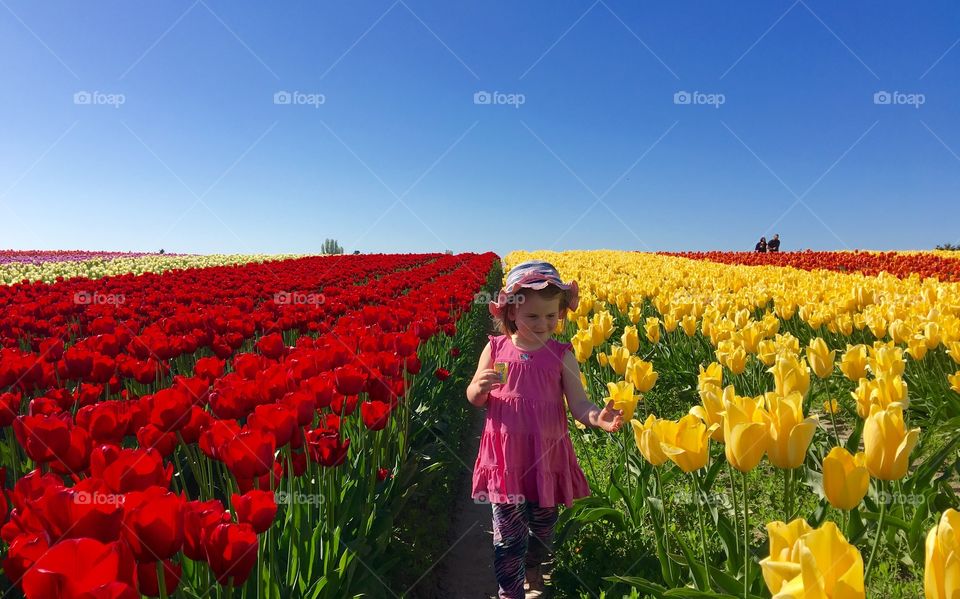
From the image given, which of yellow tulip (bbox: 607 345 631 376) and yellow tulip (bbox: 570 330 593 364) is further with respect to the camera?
yellow tulip (bbox: 570 330 593 364)

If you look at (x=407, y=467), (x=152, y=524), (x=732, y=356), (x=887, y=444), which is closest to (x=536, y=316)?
(x=407, y=467)

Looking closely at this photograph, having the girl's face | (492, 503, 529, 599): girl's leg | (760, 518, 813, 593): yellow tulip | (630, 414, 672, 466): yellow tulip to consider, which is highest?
the girl's face

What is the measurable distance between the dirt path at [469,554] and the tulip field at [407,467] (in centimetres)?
12

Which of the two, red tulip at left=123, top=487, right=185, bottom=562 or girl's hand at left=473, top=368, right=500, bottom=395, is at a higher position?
girl's hand at left=473, top=368, right=500, bottom=395

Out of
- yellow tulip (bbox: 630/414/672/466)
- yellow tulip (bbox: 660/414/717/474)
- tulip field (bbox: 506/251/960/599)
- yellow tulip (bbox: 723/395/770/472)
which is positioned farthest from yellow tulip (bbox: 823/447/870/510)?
yellow tulip (bbox: 630/414/672/466)

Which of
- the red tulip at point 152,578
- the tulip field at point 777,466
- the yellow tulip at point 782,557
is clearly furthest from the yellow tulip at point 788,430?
the red tulip at point 152,578

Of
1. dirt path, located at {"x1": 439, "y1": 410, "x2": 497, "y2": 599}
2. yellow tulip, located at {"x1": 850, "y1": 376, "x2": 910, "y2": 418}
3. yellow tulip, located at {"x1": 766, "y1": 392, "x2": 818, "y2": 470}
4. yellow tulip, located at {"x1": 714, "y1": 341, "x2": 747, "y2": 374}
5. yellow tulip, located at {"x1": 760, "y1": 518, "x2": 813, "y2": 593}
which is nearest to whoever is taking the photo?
yellow tulip, located at {"x1": 760, "y1": 518, "x2": 813, "y2": 593}

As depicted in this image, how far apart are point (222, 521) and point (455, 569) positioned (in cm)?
242

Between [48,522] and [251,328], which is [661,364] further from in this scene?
[48,522]

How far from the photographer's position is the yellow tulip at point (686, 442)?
1909mm

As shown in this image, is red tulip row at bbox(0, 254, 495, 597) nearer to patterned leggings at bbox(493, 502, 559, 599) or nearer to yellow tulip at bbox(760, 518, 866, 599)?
patterned leggings at bbox(493, 502, 559, 599)

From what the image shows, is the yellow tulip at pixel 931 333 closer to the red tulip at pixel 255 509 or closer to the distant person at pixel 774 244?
the red tulip at pixel 255 509

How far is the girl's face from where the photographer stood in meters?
2.94

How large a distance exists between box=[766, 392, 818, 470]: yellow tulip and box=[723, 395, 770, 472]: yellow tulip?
0.02m
